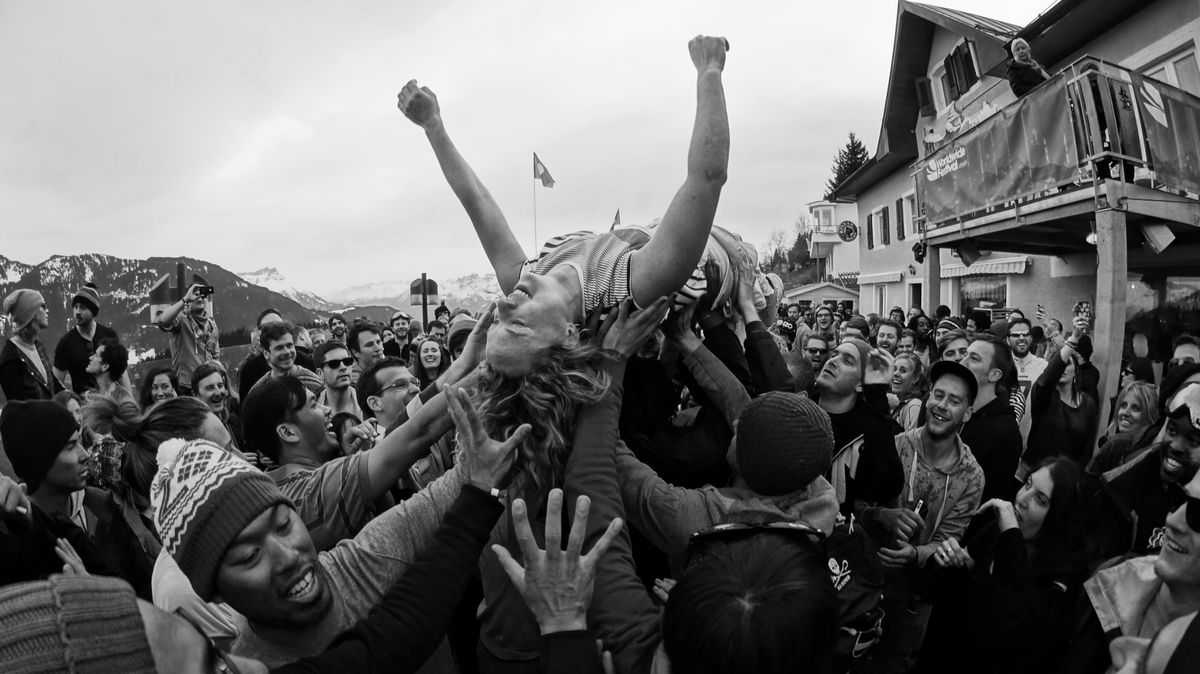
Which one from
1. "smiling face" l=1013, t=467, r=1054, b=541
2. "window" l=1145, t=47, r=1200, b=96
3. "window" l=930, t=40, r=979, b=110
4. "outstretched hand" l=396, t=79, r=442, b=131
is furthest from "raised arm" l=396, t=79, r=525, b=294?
"window" l=930, t=40, r=979, b=110

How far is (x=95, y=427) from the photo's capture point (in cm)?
309

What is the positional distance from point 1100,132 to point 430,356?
7.20m

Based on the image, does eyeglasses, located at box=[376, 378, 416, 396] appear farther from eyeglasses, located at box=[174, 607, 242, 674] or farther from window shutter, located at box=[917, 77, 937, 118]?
window shutter, located at box=[917, 77, 937, 118]

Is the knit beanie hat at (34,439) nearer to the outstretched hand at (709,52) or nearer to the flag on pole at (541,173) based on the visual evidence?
the outstretched hand at (709,52)

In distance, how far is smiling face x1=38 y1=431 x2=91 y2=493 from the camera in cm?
268

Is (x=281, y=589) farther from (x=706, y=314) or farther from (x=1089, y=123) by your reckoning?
(x=1089, y=123)

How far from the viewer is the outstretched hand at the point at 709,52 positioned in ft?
5.48

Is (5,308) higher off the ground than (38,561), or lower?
higher

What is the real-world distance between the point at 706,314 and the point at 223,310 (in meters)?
9.12

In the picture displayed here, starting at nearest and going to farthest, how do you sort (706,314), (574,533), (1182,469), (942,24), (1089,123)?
1. (574,533)
2. (706,314)
3. (1182,469)
4. (1089,123)
5. (942,24)

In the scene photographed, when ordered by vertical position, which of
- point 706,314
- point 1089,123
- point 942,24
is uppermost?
point 942,24

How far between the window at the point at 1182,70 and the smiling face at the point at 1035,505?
9.74 meters

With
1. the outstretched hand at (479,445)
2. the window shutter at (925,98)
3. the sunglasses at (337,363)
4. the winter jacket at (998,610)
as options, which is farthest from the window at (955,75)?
the outstretched hand at (479,445)

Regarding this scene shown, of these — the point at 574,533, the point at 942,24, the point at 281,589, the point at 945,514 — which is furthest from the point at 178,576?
the point at 942,24
